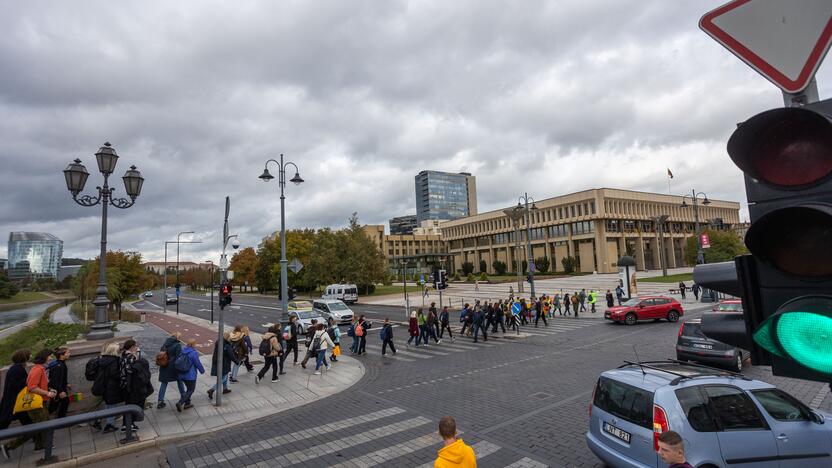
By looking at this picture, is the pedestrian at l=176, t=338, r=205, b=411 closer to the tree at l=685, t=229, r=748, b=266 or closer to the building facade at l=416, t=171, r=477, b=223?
the tree at l=685, t=229, r=748, b=266

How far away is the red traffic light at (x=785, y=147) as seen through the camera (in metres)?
1.62

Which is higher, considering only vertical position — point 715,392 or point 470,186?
point 470,186

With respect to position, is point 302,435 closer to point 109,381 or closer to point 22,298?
point 109,381

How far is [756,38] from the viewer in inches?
83.2

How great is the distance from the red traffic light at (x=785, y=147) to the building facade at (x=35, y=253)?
204023 millimetres

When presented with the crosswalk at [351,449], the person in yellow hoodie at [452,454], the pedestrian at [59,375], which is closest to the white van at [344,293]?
the crosswalk at [351,449]

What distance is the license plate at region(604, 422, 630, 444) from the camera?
5570 millimetres

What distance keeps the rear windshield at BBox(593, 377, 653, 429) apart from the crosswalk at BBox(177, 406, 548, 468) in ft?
4.84

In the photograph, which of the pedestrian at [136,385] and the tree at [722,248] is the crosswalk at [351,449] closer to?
the pedestrian at [136,385]

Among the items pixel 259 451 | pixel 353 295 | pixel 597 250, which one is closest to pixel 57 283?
pixel 353 295

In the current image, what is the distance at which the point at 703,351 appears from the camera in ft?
40.7

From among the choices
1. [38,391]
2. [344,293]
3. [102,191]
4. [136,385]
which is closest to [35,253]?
[344,293]

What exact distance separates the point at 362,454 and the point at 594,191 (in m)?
79.2

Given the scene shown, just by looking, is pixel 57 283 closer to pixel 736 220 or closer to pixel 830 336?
pixel 830 336
